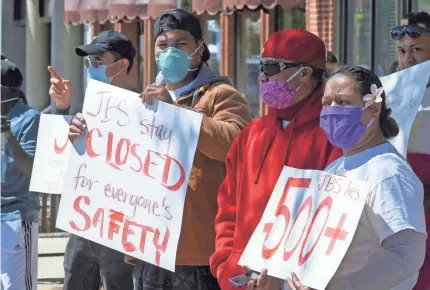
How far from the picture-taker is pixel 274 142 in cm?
443

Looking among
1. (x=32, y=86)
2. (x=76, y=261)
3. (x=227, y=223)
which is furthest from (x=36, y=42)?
(x=227, y=223)

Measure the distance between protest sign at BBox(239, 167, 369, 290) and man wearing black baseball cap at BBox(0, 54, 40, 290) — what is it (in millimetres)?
2654

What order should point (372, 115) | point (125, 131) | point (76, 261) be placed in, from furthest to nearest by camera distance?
point (76, 261), point (125, 131), point (372, 115)

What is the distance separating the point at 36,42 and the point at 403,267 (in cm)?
1883

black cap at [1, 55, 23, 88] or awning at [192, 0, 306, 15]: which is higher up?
awning at [192, 0, 306, 15]

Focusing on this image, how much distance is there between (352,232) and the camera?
378 cm

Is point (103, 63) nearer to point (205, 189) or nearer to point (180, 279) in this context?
point (205, 189)

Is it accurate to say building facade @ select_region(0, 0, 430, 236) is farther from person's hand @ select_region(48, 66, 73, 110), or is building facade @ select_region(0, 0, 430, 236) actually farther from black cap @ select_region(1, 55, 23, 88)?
black cap @ select_region(1, 55, 23, 88)

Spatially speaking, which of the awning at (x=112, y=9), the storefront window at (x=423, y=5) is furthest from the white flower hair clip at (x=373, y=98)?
the awning at (x=112, y=9)

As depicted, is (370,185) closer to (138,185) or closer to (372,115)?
(372,115)

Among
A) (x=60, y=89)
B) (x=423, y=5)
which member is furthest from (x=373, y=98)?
(x=423, y=5)

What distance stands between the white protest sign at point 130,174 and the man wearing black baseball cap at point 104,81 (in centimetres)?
39

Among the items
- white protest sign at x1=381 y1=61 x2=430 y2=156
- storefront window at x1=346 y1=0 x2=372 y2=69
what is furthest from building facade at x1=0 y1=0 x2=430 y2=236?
white protest sign at x1=381 y1=61 x2=430 y2=156

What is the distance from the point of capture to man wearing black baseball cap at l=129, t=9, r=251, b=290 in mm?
5211
